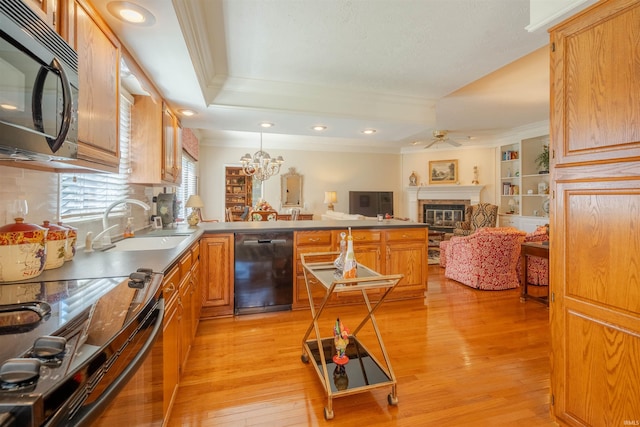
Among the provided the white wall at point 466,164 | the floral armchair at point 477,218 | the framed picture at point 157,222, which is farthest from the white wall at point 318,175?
the framed picture at point 157,222

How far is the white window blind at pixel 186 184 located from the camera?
555cm

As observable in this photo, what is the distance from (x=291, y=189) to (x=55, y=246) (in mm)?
6904

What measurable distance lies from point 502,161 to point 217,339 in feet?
24.1

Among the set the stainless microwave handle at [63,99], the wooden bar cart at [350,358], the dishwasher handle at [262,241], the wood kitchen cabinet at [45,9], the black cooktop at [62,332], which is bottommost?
the wooden bar cart at [350,358]

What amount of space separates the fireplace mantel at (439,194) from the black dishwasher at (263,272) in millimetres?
6032

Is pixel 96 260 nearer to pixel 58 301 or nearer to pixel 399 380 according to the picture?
pixel 58 301

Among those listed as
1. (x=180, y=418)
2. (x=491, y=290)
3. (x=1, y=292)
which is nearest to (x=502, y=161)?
(x=491, y=290)

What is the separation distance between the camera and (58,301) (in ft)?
3.27

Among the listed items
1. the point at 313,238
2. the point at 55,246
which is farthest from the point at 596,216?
the point at 55,246

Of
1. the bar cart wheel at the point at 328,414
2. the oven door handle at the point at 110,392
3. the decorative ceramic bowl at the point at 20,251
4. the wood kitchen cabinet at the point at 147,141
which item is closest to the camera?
the oven door handle at the point at 110,392

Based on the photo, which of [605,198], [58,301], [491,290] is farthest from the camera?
[491,290]

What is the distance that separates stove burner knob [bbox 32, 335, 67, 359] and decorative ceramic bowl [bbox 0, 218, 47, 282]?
0.91m

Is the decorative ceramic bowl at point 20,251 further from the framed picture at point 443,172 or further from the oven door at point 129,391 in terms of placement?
the framed picture at point 443,172

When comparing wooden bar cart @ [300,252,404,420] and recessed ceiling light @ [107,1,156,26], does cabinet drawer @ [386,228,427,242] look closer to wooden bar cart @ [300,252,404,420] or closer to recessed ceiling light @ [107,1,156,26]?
wooden bar cart @ [300,252,404,420]
